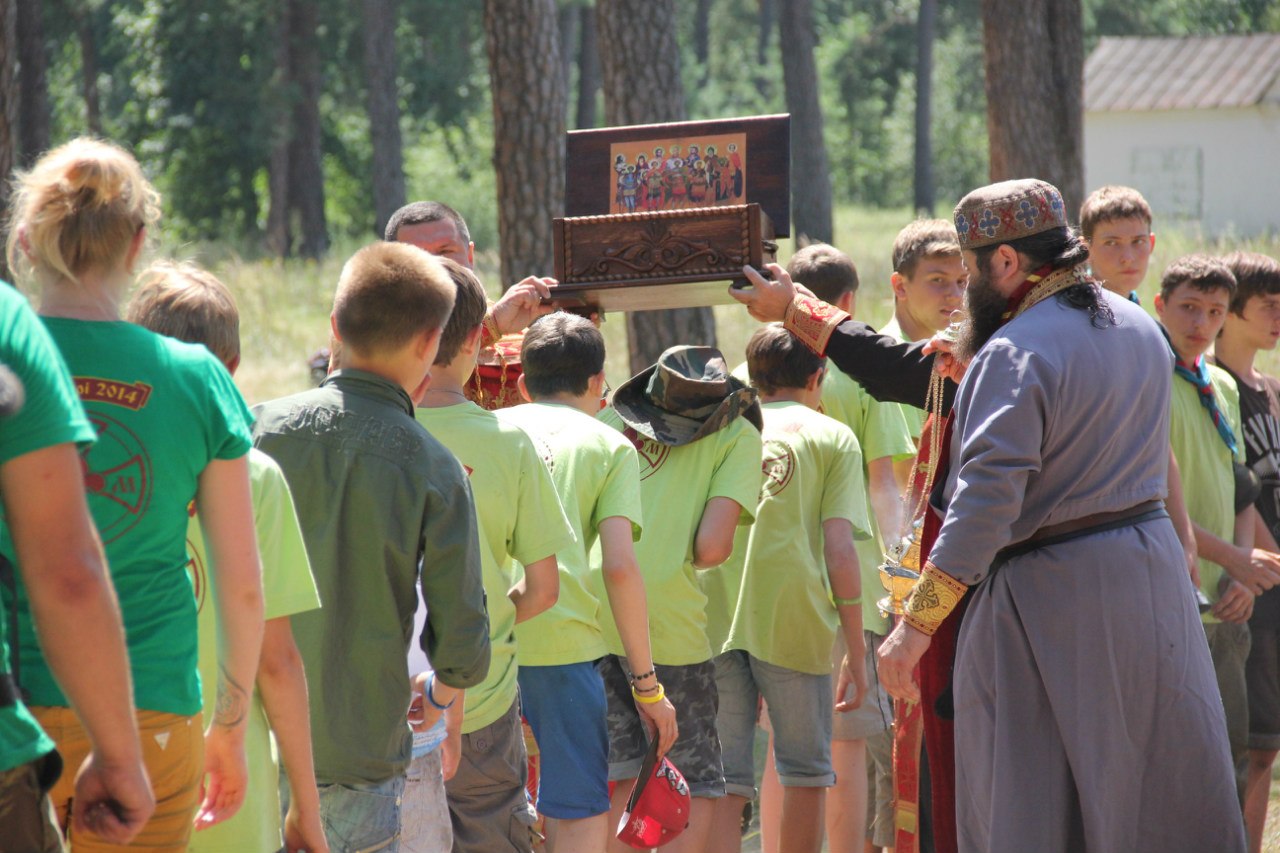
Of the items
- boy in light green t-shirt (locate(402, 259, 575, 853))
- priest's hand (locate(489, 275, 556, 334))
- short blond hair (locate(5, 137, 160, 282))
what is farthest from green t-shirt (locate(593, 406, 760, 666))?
short blond hair (locate(5, 137, 160, 282))

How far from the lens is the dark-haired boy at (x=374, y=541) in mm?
3037

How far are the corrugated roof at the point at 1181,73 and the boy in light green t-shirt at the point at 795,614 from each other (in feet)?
107

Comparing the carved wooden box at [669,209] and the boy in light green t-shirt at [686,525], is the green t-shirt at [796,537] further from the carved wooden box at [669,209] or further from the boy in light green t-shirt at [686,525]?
the carved wooden box at [669,209]

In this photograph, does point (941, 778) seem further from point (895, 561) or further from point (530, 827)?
point (530, 827)

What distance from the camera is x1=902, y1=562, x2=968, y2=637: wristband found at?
3650mm

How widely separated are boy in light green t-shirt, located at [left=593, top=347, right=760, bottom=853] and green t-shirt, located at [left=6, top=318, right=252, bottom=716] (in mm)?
2136

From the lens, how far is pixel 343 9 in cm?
3294

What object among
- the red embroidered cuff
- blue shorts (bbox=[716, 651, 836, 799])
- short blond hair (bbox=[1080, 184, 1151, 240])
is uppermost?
short blond hair (bbox=[1080, 184, 1151, 240])

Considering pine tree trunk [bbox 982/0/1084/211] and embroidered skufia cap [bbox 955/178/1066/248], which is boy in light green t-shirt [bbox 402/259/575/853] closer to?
embroidered skufia cap [bbox 955/178/1066/248]

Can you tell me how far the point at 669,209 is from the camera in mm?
4570

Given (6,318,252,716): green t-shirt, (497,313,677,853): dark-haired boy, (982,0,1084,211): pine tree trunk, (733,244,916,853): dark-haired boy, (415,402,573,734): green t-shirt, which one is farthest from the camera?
(982,0,1084,211): pine tree trunk

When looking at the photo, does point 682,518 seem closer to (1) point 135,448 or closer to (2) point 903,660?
(2) point 903,660

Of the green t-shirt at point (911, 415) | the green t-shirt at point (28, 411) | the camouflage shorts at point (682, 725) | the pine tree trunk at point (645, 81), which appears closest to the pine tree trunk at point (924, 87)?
the pine tree trunk at point (645, 81)

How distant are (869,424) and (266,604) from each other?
122 inches
